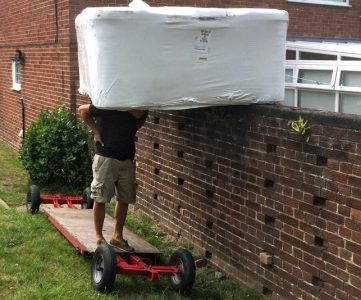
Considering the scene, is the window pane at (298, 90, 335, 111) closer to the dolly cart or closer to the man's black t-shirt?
the man's black t-shirt

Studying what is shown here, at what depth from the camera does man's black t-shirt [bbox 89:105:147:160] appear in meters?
5.34

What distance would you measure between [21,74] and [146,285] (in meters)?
8.05

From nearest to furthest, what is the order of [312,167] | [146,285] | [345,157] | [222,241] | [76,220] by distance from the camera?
1. [345,157]
2. [312,167]
3. [146,285]
4. [222,241]
5. [76,220]

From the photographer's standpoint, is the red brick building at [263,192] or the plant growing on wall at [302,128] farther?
the plant growing on wall at [302,128]

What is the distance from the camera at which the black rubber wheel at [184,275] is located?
195 inches

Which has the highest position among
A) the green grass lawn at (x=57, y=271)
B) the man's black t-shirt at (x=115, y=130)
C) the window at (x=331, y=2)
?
the window at (x=331, y=2)

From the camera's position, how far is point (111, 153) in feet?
17.8

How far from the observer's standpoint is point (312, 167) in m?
4.32

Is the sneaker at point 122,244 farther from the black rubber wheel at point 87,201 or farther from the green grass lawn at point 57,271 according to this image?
the black rubber wheel at point 87,201

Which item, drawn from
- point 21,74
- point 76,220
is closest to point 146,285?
point 76,220

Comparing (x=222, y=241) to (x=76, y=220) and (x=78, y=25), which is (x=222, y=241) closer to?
(x=76, y=220)

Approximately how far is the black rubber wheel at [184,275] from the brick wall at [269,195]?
0.53 m

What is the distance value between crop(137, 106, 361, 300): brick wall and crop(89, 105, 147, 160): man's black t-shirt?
0.83 metres

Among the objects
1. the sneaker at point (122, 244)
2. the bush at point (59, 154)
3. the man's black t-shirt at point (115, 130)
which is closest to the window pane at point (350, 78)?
the man's black t-shirt at point (115, 130)
